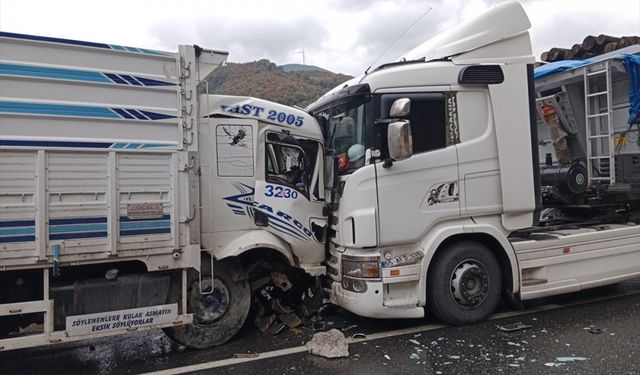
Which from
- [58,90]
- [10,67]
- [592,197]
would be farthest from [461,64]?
[10,67]

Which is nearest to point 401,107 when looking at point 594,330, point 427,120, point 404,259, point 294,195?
point 427,120

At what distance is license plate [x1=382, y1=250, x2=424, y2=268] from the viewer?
4.80m

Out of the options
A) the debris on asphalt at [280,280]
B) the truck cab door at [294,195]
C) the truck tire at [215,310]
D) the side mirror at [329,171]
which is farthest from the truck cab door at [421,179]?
the truck tire at [215,310]

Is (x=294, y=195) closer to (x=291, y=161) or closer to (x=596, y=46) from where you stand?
(x=291, y=161)

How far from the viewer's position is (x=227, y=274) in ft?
15.8

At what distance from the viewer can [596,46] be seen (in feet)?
25.1

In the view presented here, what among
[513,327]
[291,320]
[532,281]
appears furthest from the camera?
[532,281]

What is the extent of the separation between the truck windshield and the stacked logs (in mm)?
4856

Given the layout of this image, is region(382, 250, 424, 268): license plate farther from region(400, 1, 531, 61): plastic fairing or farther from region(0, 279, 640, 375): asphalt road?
region(400, 1, 531, 61): plastic fairing

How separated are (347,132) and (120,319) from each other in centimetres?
291

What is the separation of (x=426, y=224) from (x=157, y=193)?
2687mm

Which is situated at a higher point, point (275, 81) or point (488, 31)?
point (275, 81)

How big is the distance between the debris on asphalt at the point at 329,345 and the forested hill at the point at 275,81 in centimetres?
2535

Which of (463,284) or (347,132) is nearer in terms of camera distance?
(463,284)
